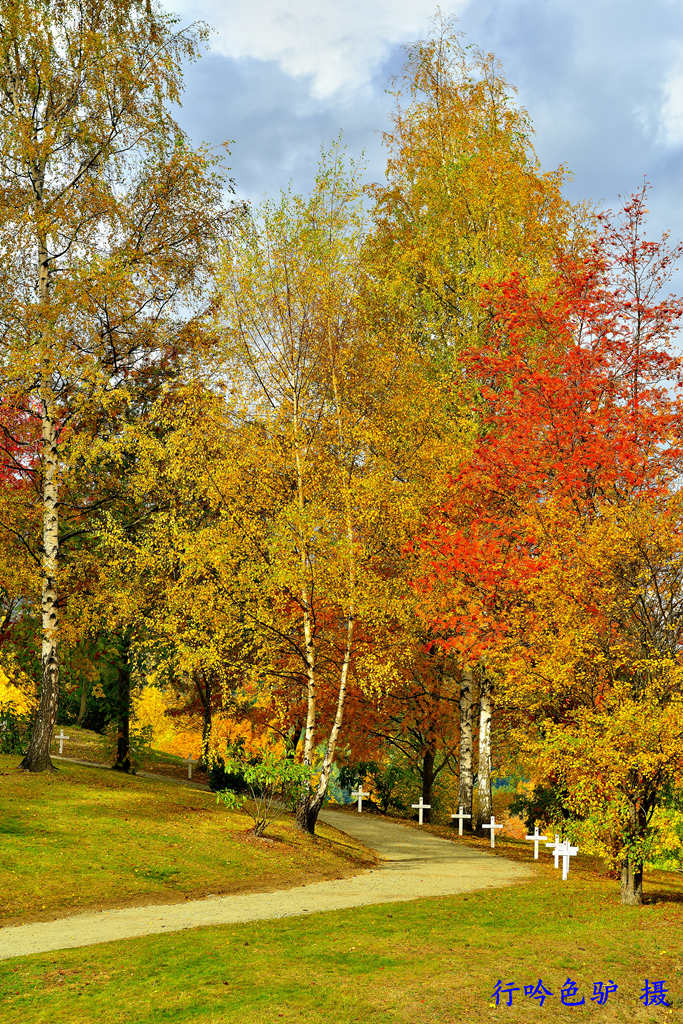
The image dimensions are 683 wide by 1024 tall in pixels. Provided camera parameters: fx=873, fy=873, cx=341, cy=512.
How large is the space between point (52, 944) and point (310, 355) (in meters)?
11.8

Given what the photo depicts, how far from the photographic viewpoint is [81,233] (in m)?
19.4

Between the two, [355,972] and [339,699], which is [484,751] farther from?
[355,972]

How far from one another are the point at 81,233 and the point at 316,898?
47.9ft

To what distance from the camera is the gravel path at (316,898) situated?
9.68 m

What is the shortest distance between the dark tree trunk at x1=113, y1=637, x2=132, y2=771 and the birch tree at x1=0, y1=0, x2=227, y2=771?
362 cm

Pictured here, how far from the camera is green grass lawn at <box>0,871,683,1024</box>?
7.07 metres

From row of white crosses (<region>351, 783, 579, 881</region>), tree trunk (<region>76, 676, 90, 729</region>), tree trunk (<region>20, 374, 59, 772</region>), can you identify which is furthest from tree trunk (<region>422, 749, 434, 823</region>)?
tree trunk (<region>20, 374, 59, 772</region>)

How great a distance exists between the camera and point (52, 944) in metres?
9.15

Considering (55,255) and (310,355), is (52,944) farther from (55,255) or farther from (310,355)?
(55,255)

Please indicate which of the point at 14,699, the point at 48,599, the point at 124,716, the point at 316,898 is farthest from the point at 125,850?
the point at 124,716

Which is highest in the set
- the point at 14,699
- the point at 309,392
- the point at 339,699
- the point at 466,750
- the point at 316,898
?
the point at 309,392

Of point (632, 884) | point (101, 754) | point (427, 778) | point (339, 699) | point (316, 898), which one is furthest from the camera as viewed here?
point (101, 754)

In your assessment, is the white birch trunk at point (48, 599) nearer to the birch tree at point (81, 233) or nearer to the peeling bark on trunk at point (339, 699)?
the birch tree at point (81, 233)

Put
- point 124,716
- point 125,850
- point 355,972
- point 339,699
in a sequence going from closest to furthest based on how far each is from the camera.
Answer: point 355,972 → point 125,850 → point 339,699 → point 124,716
